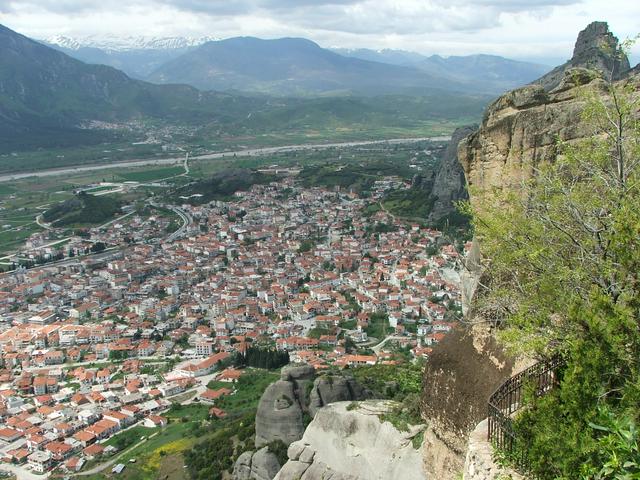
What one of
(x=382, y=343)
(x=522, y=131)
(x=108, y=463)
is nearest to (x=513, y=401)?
(x=522, y=131)

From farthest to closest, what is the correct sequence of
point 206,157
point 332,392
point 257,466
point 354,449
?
point 206,157 < point 332,392 < point 257,466 < point 354,449

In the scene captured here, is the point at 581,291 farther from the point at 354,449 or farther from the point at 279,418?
the point at 279,418

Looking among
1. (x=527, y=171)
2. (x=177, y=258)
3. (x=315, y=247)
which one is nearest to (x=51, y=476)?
(x=527, y=171)

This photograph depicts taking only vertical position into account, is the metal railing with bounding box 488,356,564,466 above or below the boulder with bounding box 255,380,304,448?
above

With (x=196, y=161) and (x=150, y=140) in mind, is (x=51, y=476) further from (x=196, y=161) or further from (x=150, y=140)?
(x=150, y=140)

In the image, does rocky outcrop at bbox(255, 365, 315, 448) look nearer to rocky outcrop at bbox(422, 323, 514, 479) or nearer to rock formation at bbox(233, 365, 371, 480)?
rock formation at bbox(233, 365, 371, 480)

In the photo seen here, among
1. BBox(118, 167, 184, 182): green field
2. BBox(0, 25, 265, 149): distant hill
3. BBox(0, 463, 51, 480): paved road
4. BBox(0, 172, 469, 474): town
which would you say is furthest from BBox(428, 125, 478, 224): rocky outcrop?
BBox(0, 25, 265, 149): distant hill

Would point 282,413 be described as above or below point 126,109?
below

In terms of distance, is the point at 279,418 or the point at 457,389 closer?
the point at 457,389
